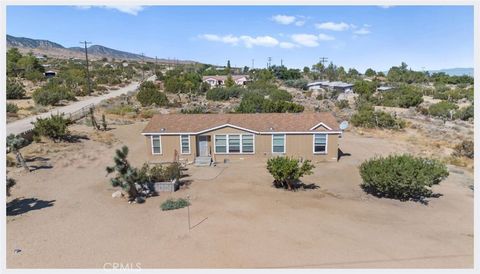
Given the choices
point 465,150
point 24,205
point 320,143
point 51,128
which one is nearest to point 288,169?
point 320,143

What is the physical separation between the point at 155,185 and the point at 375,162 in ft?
35.8

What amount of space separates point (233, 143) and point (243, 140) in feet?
2.28

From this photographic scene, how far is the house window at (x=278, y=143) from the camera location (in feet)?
80.6

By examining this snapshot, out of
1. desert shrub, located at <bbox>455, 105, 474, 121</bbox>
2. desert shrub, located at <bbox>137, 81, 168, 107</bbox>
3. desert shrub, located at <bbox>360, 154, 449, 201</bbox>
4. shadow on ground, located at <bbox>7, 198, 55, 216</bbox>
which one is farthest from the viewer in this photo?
desert shrub, located at <bbox>137, 81, 168, 107</bbox>

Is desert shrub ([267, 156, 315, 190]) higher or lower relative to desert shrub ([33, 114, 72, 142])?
lower

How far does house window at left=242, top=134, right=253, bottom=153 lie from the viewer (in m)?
24.6

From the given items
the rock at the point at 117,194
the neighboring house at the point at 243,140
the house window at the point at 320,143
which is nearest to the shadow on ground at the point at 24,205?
the rock at the point at 117,194

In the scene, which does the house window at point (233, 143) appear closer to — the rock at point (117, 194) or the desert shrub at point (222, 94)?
the rock at point (117, 194)

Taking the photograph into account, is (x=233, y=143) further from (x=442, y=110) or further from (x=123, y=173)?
(x=442, y=110)

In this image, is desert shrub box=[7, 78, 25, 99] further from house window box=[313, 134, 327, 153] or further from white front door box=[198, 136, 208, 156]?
house window box=[313, 134, 327, 153]

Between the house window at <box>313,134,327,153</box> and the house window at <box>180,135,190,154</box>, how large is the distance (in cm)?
837

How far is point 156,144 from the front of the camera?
25.0 meters

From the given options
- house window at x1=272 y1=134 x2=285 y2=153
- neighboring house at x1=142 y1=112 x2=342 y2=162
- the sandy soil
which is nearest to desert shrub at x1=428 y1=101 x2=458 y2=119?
the sandy soil

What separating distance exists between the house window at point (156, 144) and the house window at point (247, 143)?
5.59 meters
